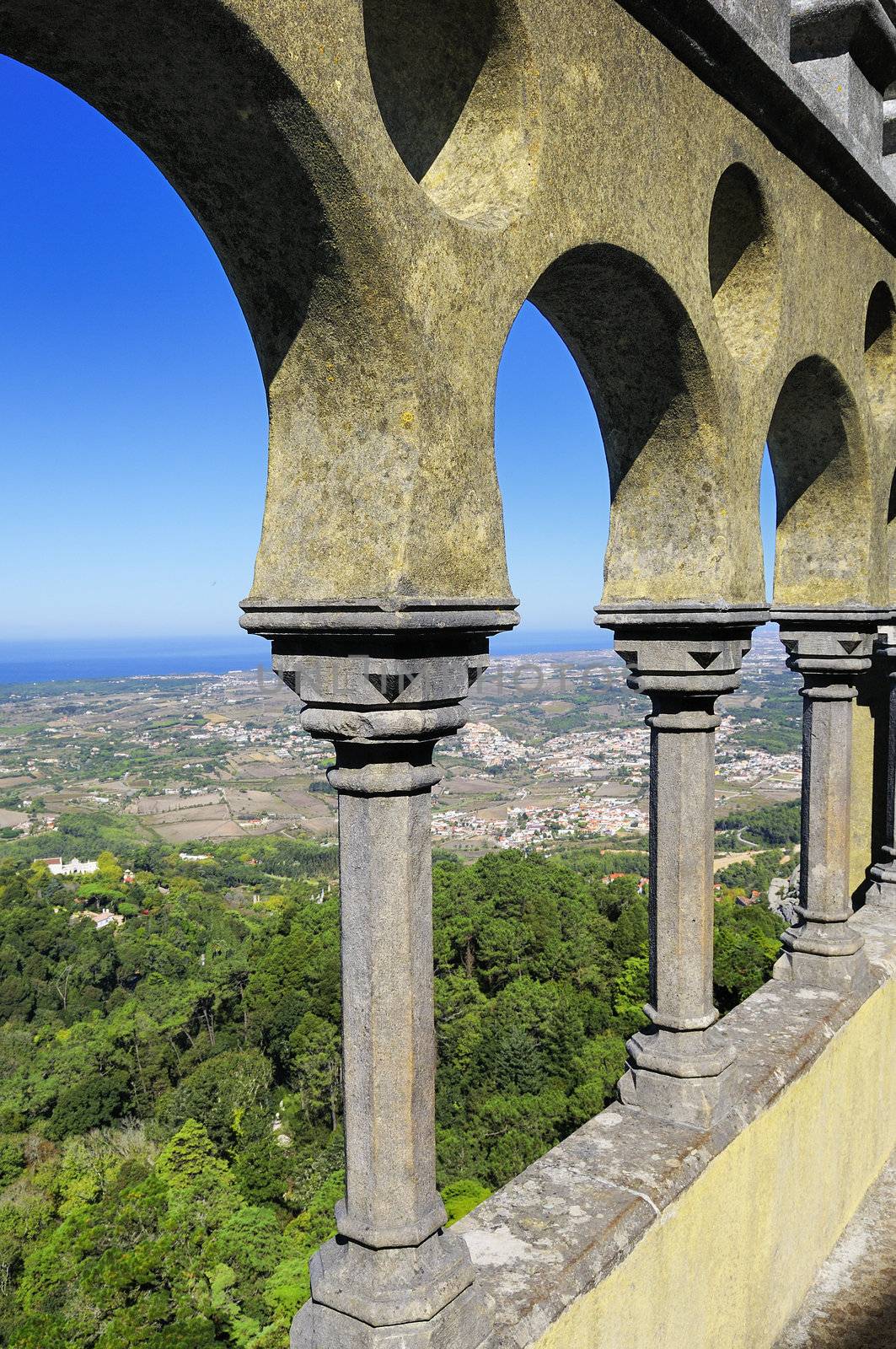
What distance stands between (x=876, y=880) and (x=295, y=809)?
300ft

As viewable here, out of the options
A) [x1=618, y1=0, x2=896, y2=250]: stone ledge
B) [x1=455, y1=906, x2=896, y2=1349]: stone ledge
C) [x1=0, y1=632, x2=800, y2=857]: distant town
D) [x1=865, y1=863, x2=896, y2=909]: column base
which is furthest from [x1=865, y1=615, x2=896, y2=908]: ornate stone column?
[x1=0, y1=632, x2=800, y2=857]: distant town

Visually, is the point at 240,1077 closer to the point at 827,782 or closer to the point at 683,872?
the point at 827,782

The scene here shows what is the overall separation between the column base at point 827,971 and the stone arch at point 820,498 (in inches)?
87.3

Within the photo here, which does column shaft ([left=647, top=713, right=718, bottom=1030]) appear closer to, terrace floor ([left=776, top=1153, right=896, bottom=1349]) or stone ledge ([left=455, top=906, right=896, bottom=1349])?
stone ledge ([left=455, top=906, right=896, bottom=1349])

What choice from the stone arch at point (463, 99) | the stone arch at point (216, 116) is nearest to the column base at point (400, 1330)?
the stone arch at point (216, 116)

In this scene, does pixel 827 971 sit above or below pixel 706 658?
below

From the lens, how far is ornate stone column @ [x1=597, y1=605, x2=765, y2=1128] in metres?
4.39

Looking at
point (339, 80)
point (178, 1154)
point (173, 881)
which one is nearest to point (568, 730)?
point (173, 881)

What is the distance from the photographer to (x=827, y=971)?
237 inches

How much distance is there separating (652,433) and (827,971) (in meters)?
3.58

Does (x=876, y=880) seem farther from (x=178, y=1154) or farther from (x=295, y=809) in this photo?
(x=295, y=809)

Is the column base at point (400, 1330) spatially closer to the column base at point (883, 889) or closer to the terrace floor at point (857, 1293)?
the terrace floor at point (857, 1293)

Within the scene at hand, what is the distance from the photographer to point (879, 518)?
6.57m

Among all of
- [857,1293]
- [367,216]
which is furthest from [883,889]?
[367,216]
